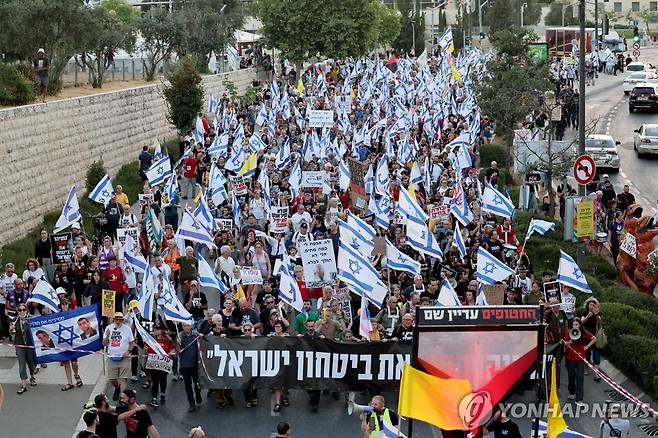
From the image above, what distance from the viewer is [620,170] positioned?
38719 millimetres

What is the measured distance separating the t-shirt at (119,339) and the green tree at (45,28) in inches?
681

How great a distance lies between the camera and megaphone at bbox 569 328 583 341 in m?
16.2

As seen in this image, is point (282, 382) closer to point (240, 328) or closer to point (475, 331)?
point (240, 328)

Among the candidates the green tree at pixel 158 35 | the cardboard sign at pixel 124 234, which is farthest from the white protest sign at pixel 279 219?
the green tree at pixel 158 35

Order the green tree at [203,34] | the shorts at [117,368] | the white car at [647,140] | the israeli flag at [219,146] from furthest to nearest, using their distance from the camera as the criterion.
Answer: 1. the green tree at [203,34]
2. the white car at [647,140]
3. the israeli flag at [219,146]
4. the shorts at [117,368]

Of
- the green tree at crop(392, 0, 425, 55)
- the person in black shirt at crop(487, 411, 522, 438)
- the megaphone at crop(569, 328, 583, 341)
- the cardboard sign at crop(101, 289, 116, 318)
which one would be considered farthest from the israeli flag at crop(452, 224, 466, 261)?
the green tree at crop(392, 0, 425, 55)

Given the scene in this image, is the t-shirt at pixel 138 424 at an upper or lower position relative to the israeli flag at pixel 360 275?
lower

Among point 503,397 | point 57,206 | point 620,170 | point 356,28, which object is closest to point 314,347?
point 503,397

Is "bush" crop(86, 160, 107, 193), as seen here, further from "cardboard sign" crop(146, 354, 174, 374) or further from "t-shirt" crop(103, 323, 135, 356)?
"cardboard sign" crop(146, 354, 174, 374)

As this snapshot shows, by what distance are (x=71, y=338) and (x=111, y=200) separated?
289 inches

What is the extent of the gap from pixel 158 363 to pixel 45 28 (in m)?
18.5

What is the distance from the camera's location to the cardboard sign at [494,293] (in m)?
18.2

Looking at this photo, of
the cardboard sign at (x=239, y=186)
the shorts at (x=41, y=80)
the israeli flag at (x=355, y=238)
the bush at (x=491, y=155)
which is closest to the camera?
the israeli flag at (x=355, y=238)

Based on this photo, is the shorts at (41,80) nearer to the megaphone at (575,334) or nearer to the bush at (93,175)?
the bush at (93,175)
